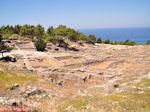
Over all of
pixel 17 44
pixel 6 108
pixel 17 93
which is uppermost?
pixel 17 44

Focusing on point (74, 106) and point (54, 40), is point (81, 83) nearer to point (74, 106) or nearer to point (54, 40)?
point (74, 106)

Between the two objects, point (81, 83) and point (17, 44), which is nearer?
point (81, 83)

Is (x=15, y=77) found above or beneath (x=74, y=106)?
above

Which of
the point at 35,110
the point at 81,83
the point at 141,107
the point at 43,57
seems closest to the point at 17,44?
the point at 43,57

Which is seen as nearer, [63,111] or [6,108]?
[6,108]

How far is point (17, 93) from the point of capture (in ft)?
48.8

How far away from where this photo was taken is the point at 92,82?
25062 mm

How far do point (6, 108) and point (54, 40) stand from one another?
5132 centimetres

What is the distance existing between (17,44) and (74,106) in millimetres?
45871

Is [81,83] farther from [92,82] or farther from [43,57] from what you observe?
[43,57]

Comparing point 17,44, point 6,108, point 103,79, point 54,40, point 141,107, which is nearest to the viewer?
point 6,108

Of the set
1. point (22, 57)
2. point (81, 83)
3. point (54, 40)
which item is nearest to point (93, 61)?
point (81, 83)

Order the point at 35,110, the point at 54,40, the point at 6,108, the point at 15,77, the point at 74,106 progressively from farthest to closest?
1. the point at 54,40
2. the point at 15,77
3. the point at 74,106
4. the point at 35,110
5. the point at 6,108

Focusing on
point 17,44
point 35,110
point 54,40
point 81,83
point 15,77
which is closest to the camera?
point 35,110
